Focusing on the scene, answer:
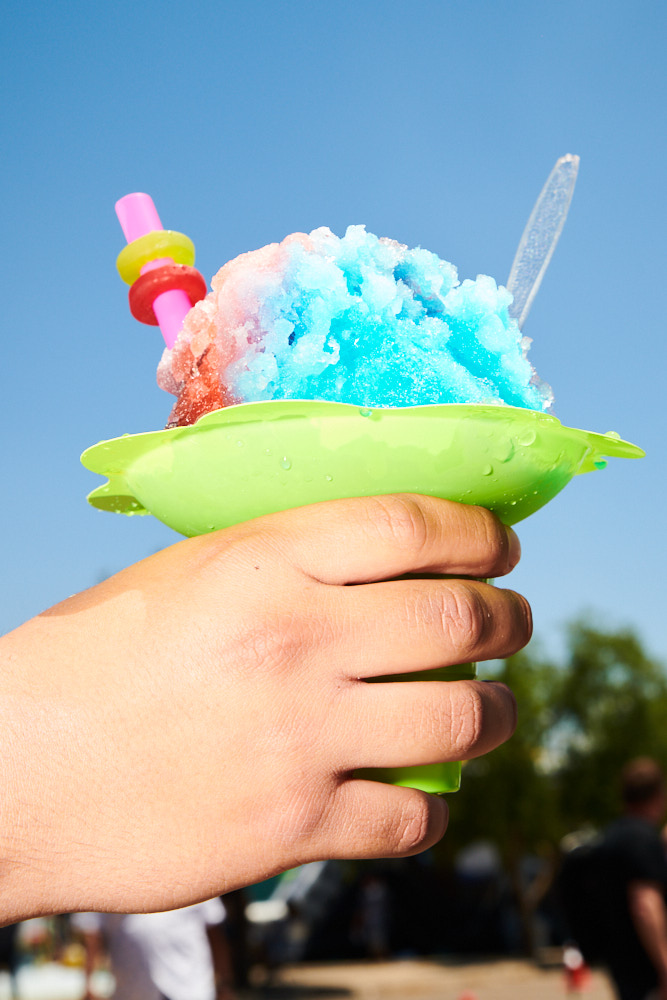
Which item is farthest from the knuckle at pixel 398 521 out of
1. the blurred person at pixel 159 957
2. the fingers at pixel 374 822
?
the blurred person at pixel 159 957

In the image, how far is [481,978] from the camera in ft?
57.0

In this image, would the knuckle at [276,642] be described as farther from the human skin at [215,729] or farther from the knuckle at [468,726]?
the knuckle at [468,726]

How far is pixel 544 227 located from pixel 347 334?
600 mm

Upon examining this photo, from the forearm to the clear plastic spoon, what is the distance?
442cm

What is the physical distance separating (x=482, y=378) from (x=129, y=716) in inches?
30.8

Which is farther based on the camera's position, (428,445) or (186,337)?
(186,337)

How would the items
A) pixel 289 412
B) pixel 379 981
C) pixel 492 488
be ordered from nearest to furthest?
pixel 289 412, pixel 492 488, pixel 379 981

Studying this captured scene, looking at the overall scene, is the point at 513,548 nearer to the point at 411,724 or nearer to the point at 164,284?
the point at 411,724

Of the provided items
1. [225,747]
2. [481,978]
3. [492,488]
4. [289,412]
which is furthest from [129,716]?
[481,978]

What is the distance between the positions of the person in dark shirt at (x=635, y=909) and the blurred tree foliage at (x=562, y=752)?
54.9 feet

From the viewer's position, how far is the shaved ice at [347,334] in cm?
128

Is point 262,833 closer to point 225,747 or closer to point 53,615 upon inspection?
point 225,747

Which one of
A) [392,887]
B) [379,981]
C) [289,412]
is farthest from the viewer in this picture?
[392,887]

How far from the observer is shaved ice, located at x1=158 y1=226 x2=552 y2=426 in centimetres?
128
